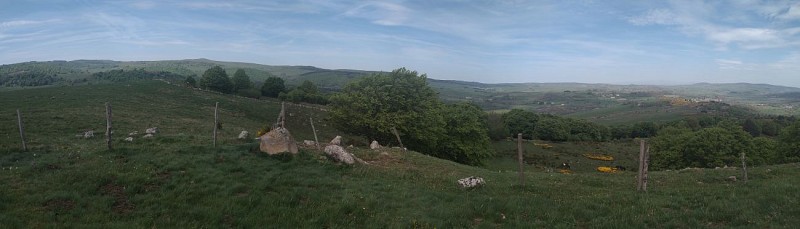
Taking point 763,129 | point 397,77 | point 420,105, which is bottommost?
point 763,129

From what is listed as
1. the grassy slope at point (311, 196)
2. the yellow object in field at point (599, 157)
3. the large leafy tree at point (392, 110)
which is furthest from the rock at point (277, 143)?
the yellow object in field at point (599, 157)

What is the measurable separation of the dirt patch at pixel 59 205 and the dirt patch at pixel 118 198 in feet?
3.32

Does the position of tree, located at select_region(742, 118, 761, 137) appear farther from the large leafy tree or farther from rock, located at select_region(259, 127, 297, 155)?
rock, located at select_region(259, 127, 297, 155)

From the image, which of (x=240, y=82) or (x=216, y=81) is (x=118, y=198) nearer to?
(x=216, y=81)

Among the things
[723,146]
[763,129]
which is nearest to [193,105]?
[723,146]

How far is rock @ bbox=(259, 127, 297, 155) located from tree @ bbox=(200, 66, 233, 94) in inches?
3789

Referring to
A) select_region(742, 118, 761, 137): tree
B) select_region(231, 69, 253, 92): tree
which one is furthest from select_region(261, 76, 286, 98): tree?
select_region(742, 118, 761, 137): tree

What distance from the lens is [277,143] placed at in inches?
779

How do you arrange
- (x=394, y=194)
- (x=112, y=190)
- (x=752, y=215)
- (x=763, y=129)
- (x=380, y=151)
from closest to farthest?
(x=752, y=215) → (x=112, y=190) → (x=394, y=194) → (x=380, y=151) → (x=763, y=129)

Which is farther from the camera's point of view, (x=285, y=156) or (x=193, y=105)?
(x=193, y=105)

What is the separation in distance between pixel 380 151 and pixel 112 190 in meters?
13.2

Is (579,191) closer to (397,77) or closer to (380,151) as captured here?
(380,151)

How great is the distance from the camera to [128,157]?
58.2 ft

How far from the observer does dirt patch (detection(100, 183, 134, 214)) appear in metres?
11.9
